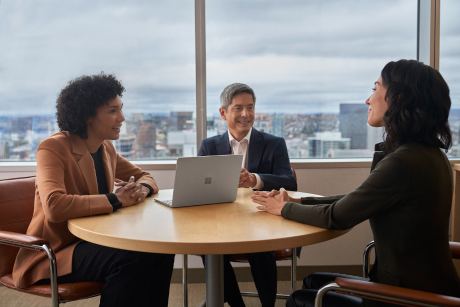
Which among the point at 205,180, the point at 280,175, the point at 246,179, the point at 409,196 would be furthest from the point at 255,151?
the point at 409,196

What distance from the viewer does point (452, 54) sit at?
3.34m

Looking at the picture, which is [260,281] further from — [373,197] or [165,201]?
[373,197]

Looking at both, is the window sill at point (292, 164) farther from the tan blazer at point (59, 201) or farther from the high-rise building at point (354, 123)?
the tan blazer at point (59, 201)

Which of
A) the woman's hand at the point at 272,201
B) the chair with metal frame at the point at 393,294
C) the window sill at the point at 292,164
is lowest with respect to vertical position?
the chair with metal frame at the point at 393,294

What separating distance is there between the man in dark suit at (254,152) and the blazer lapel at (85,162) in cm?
81

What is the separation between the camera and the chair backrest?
5.89 ft

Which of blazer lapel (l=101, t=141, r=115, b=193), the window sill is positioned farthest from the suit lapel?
blazer lapel (l=101, t=141, r=115, b=193)

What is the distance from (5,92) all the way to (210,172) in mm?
2450

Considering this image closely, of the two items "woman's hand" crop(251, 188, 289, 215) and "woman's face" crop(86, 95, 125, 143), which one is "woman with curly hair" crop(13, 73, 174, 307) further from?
"woman's hand" crop(251, 188, 289, 215)

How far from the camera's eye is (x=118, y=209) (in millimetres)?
1737

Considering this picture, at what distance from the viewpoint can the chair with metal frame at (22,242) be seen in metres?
1.54

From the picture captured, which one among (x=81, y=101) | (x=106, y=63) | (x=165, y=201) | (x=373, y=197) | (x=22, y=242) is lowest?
(x=22, y=242)

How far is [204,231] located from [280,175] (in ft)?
3.84

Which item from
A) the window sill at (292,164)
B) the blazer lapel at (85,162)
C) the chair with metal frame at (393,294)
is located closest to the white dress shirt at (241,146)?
the window sill at (292,164)
